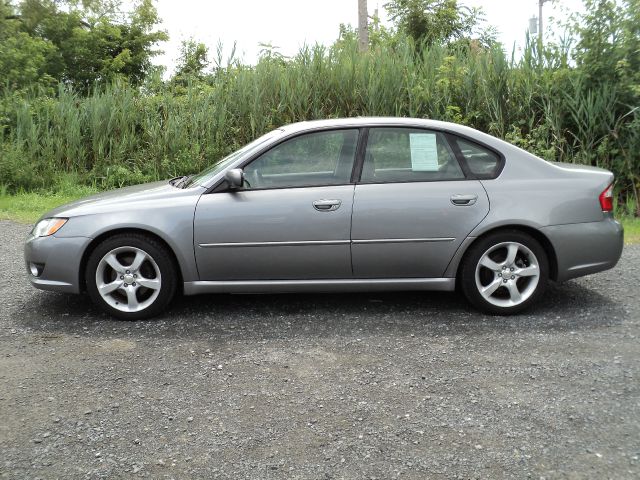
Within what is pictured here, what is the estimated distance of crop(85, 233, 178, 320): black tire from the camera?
4.84m

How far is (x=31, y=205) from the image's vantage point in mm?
10523

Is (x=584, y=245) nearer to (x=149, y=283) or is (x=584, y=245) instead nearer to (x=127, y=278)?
(x=149, y=283)

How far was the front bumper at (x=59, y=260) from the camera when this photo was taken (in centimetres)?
484

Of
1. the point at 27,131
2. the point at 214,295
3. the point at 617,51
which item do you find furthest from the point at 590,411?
the point at 27,131

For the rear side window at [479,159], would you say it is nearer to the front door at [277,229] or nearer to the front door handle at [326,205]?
the front door at [277,229]

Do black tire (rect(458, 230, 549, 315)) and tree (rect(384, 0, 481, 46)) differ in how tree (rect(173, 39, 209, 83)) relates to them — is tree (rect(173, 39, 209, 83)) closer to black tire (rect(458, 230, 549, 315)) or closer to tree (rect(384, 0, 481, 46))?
tree (rect(384, 0, 481, 46))

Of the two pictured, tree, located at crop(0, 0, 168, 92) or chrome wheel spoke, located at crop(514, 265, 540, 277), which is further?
tree, located at crop(0, 0, 168, 92)

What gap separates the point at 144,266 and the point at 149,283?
0.14 meters

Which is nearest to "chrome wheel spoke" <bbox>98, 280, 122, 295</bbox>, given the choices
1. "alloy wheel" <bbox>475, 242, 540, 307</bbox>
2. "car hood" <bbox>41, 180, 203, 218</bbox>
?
"car hood" <bbox>41, 180, 203, 218</bbox>

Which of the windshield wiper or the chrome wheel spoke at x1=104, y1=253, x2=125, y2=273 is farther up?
the windshield wiper

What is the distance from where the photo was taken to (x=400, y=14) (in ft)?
70.1

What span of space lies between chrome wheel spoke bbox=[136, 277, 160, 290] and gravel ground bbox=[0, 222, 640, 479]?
0.90 ft

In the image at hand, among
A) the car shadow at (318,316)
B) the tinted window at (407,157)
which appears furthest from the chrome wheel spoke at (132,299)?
the tinted window at (407,157)

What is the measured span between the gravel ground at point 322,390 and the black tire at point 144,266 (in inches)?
4.2
